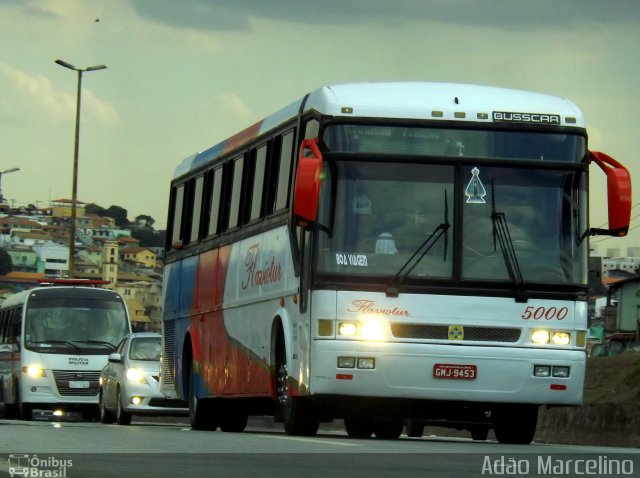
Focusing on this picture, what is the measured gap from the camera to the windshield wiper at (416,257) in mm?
17328

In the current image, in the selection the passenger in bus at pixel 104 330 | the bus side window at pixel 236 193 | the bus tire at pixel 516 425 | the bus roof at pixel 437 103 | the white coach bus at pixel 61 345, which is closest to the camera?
the bus roof at pixel 437 103

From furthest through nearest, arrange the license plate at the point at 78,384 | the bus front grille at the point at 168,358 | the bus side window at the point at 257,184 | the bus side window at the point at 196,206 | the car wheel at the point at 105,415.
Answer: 1. the license plate at the point at 78,384
2. the car wheel at the point at 105,415
3. the bus front grille at the point at 168,358
4. the bus side window at the point at 196,206
5. the bus side window at the point at 257,184

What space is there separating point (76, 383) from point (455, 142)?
22121 mm

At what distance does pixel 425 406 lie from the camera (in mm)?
18016

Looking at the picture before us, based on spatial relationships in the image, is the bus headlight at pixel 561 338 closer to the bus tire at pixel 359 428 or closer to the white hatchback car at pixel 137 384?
the bus tire at pixel 359 428

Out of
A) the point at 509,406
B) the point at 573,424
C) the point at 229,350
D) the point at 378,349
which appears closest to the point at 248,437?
the point at 378,349

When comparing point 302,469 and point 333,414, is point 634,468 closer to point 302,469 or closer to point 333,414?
point 302,469

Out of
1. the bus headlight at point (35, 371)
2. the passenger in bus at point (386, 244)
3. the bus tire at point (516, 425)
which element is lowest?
the bus tire at point (516, 425)

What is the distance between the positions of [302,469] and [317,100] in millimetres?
6913

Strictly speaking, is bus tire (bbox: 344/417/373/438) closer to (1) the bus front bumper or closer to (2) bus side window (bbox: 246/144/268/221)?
(2) bus side window (bbox: 246/144/268/221)

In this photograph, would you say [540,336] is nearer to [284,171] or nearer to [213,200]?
[284,171]

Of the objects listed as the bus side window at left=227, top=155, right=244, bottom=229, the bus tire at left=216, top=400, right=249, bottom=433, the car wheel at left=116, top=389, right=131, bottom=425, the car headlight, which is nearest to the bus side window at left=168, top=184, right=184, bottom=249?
the bus tire at left=216, top=400, right=249, bottom=433

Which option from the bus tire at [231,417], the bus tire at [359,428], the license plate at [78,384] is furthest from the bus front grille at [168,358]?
the license plate at [78,384]

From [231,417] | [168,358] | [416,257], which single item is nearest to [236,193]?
[231,417]
